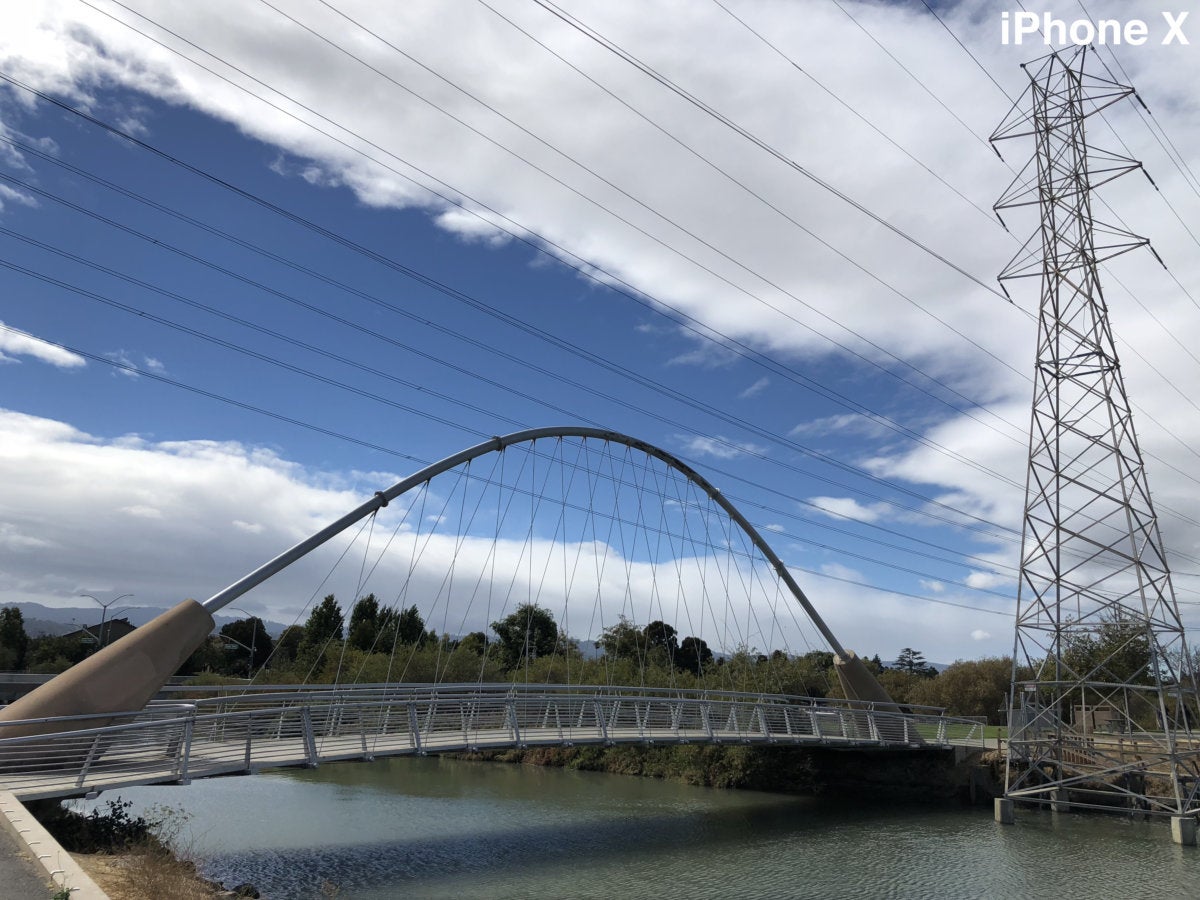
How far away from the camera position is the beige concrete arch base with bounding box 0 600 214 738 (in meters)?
15.1

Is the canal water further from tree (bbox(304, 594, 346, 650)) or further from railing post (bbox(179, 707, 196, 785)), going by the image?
tree (bbox(304, 594, 346, 650))

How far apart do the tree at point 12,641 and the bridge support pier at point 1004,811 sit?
62.3m

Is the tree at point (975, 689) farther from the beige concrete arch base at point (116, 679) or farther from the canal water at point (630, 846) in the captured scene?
the beige concrete arch base at point (116, 679)

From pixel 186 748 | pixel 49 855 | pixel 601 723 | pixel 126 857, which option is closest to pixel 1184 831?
pixel 601 723

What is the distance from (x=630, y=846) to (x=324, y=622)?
51457 mm

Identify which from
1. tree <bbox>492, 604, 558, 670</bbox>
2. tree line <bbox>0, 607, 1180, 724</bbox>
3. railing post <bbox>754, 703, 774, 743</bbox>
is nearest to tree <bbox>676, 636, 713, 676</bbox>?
tree line <bbox>0, 607, 1180, 724</bbox>

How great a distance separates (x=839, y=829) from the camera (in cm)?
2752

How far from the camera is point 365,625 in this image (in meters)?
66.8

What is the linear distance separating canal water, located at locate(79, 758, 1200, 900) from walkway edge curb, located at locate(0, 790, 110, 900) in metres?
5.38

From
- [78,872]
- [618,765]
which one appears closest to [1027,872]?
[78,872]

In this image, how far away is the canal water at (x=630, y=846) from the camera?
58.2 feet

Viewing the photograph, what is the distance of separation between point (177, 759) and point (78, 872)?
662cm

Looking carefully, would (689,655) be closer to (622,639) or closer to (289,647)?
(622,639)

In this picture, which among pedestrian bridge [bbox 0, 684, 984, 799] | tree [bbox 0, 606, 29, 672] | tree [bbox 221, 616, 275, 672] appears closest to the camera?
pedestrian bridge [bbox 0, 684, 984, 799]
